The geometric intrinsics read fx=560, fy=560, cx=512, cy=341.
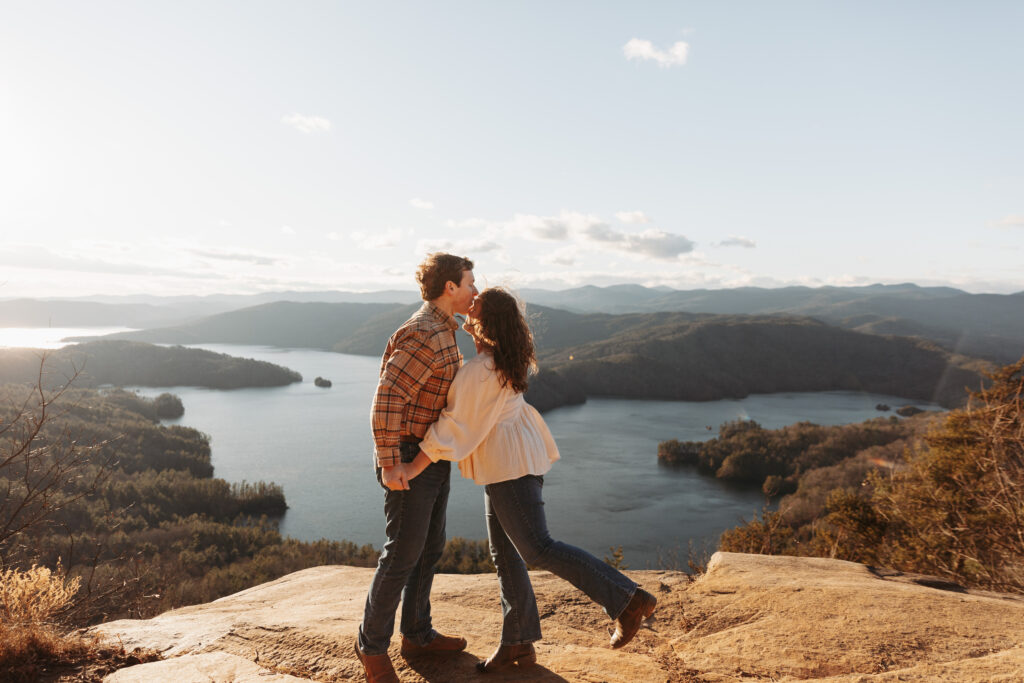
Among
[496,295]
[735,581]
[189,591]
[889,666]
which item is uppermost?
[496,295]

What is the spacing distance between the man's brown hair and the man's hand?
A: 2.13 ft

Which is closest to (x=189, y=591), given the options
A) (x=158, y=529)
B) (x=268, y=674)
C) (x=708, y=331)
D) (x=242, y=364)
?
(x=158, y=529)

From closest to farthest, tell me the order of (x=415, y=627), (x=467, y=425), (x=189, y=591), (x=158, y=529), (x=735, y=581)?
(x=467, y=425)
(x=415, y=627)
(x=735, y=581)
(x=189, y=591)
(x=158, y=529)

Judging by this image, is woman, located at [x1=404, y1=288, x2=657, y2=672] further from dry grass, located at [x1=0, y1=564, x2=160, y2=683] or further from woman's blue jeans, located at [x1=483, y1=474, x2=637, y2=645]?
dry grass, located at [x1=0, y1=564, x2=160, y2=683]

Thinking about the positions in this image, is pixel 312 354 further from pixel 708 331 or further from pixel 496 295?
pixel 496 295

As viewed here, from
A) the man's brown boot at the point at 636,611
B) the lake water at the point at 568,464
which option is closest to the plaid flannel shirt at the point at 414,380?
the man's brown boot at the point at 636,611

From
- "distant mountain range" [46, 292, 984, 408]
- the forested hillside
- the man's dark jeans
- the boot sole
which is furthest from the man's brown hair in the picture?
the forested hillside

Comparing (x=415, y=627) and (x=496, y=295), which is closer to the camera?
(x=496, y=295)

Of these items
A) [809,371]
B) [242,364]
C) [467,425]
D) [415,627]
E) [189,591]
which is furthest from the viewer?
[809,371]

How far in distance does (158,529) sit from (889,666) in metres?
27.0

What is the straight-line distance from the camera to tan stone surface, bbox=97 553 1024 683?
221 centimetres

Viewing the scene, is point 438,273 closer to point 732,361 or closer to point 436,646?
point 436,646

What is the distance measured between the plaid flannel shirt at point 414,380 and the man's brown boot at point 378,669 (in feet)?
2.54

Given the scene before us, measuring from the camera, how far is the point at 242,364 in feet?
229
